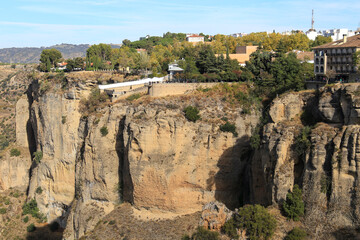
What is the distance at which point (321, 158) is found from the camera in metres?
21.8

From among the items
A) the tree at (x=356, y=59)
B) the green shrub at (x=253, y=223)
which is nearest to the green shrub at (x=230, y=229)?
the green shrub at (x=253, y=223)

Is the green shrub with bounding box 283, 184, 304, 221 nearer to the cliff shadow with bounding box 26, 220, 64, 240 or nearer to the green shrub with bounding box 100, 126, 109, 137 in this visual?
the green shrub with bounding box 100, 126, 109, 137

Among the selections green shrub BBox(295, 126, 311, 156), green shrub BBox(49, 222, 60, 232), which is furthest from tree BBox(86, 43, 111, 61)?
green shrub BBox(295, 126, 311, 156)

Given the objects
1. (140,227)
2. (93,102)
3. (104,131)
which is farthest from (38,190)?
(140,227)

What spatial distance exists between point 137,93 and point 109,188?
746cm

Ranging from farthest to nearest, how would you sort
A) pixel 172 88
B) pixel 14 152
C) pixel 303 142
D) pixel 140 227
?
pixel 14 152 < pixel 172 88 < pixel 140 227 < pixel 303 142

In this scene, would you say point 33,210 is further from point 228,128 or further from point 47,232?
point 228,128

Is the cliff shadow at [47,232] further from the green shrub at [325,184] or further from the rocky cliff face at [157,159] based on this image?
the green shrub at [325,184]

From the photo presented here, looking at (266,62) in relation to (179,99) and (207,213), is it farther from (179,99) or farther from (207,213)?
(207,213)

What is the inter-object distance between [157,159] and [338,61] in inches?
507

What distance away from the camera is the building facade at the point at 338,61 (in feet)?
92.7

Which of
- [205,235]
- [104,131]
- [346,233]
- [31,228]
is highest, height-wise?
[104,131]

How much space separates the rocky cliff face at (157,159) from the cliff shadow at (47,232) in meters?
4.25

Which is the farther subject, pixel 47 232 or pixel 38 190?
pixel 38 190
